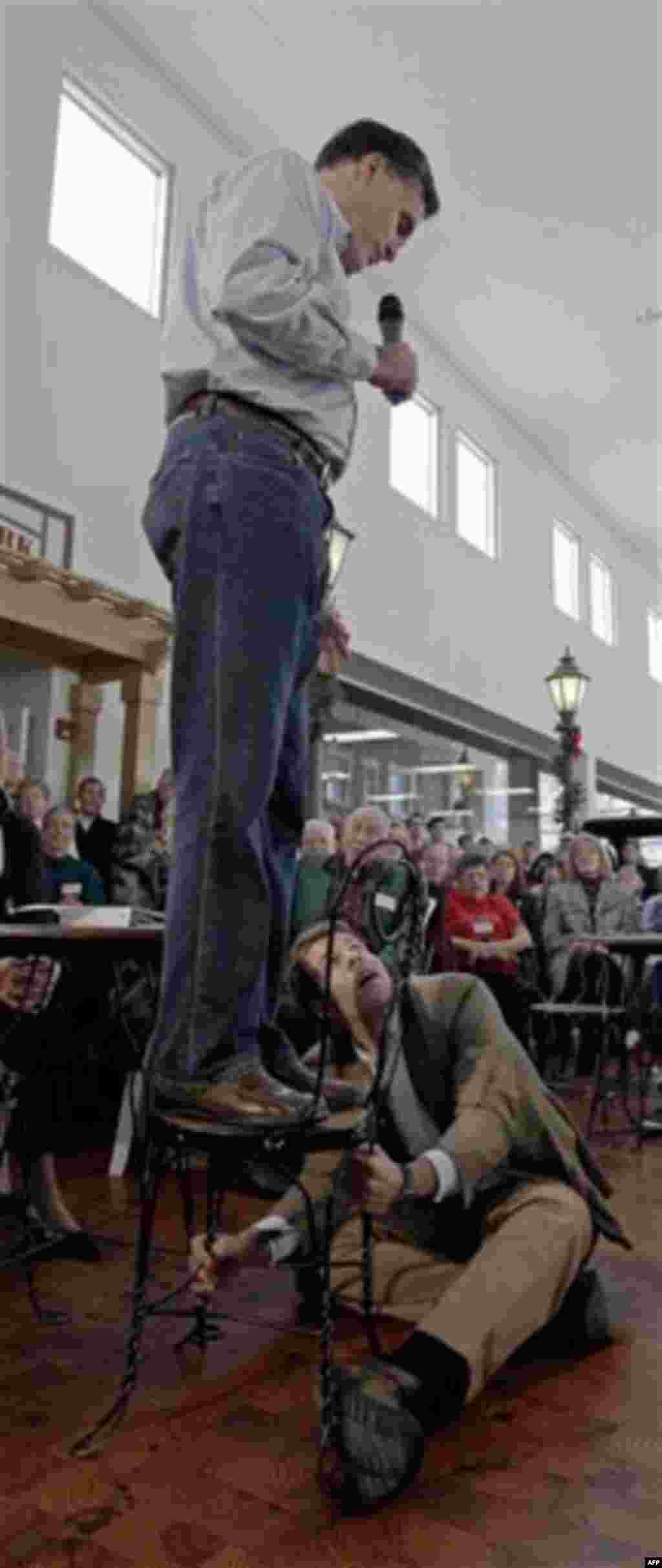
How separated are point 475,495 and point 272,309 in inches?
299

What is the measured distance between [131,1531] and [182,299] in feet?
3.80

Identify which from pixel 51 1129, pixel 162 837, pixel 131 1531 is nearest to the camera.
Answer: pixel 131 1531

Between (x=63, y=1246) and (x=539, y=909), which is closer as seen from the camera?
(x=63, y=1246)

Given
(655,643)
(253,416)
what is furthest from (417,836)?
(655,643)

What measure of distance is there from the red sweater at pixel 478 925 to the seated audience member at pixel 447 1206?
248cm

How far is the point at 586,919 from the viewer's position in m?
4.41

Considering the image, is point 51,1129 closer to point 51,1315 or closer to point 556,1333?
point 51,1315

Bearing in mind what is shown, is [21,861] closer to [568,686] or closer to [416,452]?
[568,686]

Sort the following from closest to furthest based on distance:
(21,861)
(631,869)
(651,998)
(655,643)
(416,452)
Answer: (21,861), (651,998), (631,869), (416,452), (655,643)

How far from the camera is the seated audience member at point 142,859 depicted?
131 inches

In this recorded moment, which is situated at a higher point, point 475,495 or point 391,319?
point 475,495

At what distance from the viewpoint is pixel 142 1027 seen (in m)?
2.46

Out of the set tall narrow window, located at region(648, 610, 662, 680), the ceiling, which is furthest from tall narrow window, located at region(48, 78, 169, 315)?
tall narrow window, located at region(648, 610, 662, 680)

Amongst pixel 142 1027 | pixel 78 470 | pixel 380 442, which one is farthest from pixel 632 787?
pixel 142 1027
